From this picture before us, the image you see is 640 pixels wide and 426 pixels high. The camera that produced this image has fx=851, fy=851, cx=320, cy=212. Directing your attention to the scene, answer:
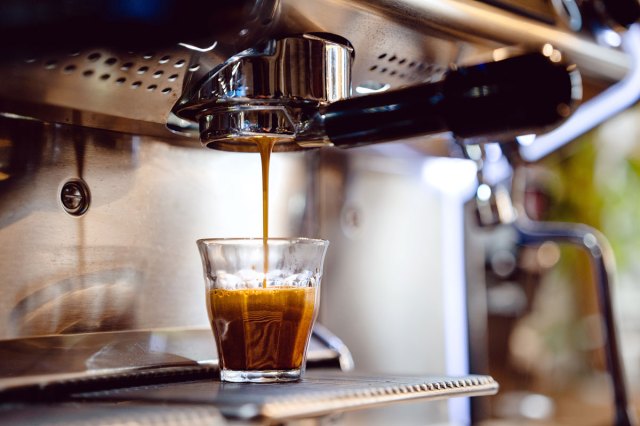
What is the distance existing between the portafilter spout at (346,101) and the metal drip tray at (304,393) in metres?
0.15

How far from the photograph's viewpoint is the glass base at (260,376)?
1.90 ft

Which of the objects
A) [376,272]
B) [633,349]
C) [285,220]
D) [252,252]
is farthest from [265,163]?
[633,349]

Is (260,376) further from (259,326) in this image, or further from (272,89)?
(272,89)

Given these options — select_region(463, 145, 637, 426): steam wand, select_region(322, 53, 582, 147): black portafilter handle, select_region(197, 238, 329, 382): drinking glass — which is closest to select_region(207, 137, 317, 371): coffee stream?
select_region(197, 238, 329, 382): drinking glass

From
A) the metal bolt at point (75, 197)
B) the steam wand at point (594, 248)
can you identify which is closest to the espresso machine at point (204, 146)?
the metal bolt at point (75, 197)

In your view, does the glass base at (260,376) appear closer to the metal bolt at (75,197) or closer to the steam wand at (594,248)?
the metal bolt at (75,197)

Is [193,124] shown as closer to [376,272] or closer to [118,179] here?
[118,179]

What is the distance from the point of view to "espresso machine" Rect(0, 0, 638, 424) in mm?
479

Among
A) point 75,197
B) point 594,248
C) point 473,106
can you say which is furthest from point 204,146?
point 594,248

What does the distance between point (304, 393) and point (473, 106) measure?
0.19 m

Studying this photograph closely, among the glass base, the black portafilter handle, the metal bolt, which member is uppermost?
the black portafilter handle

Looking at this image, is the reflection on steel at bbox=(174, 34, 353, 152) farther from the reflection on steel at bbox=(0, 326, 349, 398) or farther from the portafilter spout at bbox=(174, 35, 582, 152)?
the reflection on steel at bbox=(0, 326, 349, 398)

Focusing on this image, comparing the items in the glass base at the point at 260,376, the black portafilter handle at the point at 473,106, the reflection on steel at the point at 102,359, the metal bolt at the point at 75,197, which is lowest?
the glass base at the point at 260,376

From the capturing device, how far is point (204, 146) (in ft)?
2.20
